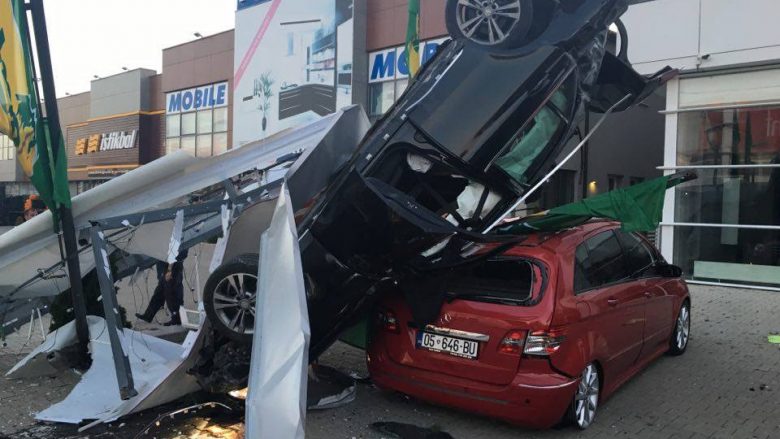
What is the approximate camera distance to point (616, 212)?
505 cm

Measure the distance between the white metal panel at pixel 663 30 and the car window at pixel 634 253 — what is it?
7.21m

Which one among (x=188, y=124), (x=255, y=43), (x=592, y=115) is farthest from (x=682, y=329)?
(x=188, y=124)

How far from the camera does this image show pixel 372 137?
4883mm

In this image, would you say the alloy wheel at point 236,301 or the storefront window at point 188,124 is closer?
the alloy wheel at point 236,301

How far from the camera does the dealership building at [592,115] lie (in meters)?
11.2

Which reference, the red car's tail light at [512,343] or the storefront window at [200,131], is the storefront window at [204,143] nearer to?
the storefront window at [200,131]

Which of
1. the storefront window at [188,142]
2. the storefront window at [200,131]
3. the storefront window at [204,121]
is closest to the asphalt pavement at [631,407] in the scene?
the storefront window at [200,131]

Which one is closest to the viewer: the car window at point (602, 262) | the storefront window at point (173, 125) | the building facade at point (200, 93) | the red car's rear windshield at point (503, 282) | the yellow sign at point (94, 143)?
the red car's rear windshield at point (503, 282)

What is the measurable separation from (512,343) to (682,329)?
3.32m

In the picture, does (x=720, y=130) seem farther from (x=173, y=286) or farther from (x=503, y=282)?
(x=173, y=286)

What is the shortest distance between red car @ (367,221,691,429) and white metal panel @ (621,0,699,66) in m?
A: 8.01

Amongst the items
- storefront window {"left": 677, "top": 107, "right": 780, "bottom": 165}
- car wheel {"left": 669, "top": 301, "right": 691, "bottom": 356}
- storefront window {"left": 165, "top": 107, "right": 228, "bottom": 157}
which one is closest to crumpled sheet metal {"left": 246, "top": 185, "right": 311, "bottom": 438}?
car wheel {"left": 669, "top": 301, "right": 691, "bottom": 356}

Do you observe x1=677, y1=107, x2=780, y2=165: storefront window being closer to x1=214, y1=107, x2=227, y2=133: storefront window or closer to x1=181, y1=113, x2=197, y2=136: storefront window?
x1=214, y1=107, x2=227, y2=133: storefront window

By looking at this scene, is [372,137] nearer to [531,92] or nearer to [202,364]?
[531,92]
